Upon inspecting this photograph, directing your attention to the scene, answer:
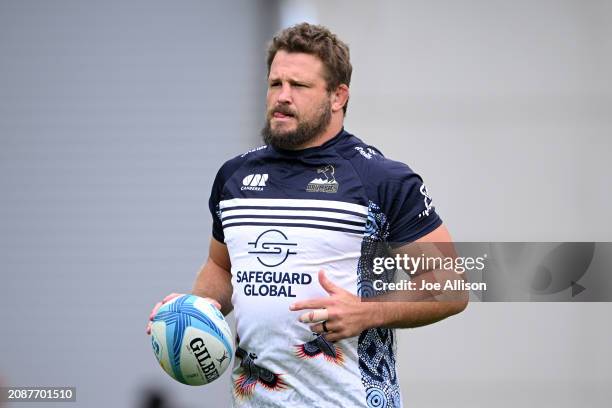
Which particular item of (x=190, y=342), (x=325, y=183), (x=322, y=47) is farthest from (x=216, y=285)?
(x=322, y=47)

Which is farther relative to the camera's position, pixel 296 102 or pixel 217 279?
pixel 217 279

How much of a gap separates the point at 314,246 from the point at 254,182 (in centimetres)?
42

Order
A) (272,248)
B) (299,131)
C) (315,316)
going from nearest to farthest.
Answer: (315,316)
(272,248)
(299,131)

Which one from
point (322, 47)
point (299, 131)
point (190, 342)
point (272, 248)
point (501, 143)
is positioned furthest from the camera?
point (501, 143)

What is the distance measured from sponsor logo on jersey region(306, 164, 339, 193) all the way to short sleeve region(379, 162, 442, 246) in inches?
7.2

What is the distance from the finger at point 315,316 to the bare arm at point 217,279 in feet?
2.44

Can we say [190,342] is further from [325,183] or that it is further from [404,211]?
[404,211]

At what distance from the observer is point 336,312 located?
3.28 metres

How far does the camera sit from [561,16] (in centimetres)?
554

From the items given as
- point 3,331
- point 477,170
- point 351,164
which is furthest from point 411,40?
point 3,331

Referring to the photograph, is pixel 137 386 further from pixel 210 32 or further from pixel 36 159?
pixel 210 32

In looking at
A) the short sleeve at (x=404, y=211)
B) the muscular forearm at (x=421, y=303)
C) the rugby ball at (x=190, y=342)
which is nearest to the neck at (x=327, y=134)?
the short sleeve at (x=404, y=211)

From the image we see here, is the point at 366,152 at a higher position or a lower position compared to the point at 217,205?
higher

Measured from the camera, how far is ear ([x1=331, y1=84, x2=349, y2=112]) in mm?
3840
